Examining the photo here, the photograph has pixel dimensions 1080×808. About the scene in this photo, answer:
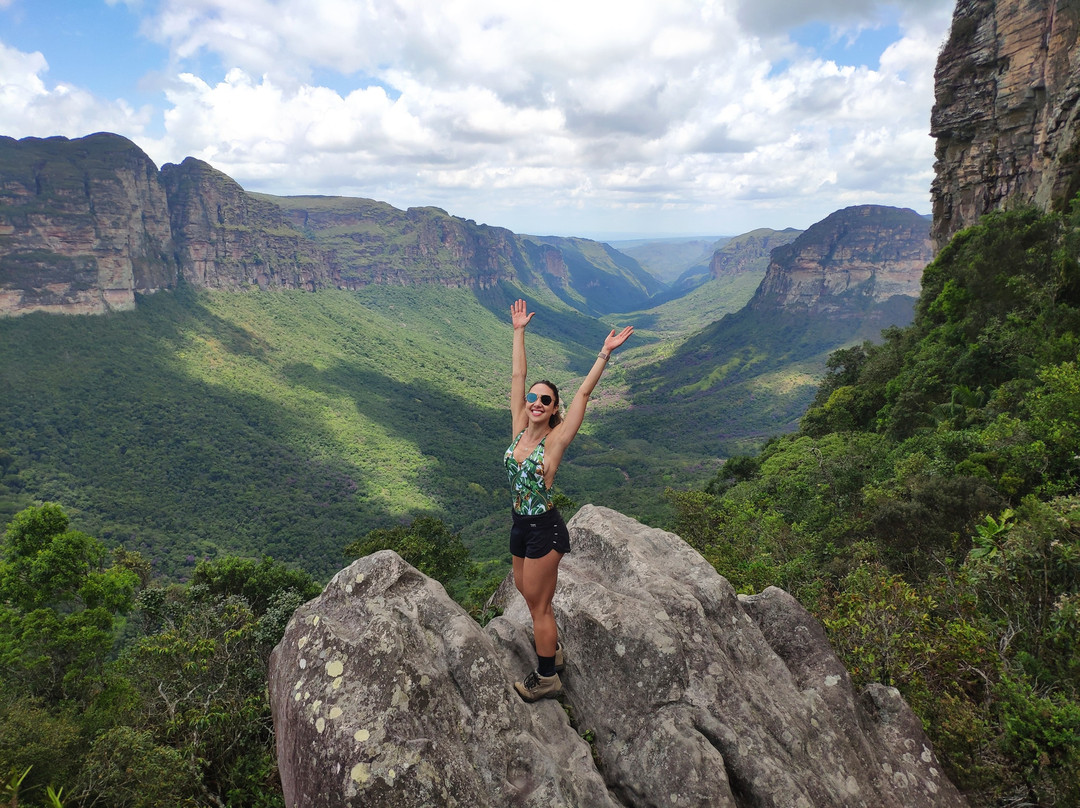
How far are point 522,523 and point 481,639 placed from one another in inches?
75.6

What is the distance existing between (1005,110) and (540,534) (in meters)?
44.3

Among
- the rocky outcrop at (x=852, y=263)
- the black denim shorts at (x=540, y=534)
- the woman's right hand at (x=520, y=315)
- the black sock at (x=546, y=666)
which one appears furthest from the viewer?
the rocky outcrop at (x=852, y=263)

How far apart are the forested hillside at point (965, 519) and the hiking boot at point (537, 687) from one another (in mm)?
4435

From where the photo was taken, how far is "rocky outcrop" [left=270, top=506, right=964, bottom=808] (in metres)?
5.20

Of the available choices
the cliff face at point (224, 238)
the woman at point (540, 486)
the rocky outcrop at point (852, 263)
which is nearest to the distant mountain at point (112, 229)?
the cliff face at point (224, 238)

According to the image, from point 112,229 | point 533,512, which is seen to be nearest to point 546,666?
point 533,512

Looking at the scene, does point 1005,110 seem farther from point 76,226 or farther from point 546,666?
point 76,226

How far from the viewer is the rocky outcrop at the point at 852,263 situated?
509ft

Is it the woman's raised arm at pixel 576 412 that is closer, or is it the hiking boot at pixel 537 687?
the woman's raised arm at pixel 576 412

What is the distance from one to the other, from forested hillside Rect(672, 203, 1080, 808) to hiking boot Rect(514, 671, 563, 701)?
4435 mm

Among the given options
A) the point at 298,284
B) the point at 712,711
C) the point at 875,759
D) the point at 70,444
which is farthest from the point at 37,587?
the point at 298,284

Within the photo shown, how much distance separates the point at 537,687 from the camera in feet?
20.8

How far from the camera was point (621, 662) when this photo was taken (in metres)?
6.47

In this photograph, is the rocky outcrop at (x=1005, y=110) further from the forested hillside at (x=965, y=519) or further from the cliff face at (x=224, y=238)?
the cliff face at (x=224, y=238)
